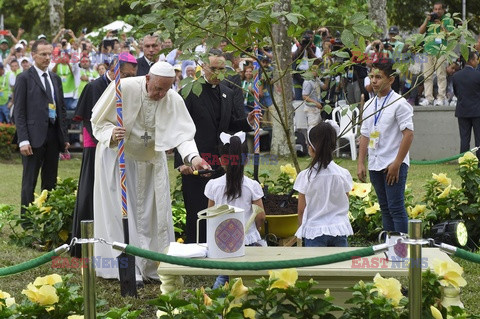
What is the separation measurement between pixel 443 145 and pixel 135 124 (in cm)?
1087

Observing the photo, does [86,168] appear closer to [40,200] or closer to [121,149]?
[121,149]

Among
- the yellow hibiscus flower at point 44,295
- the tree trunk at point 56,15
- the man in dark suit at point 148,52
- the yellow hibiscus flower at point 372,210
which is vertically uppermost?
the tree trunk at point 56,15

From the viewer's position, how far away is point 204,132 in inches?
353

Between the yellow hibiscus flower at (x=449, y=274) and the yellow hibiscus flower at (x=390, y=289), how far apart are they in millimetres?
277

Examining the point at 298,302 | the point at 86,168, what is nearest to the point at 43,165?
the point at 86,168

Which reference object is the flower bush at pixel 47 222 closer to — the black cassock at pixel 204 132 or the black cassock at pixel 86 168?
the black cassock at pixel 86 168

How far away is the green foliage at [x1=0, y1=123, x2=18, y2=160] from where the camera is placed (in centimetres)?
1899

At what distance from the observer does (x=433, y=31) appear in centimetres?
760

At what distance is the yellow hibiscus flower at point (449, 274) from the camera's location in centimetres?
512

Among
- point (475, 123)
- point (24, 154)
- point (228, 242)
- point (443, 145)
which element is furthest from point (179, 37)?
point (443, 145)

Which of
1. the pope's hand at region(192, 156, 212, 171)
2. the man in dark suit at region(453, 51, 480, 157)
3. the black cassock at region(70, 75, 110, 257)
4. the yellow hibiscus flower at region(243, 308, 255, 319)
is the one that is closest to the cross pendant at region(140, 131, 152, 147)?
the pope's hand at region(192, 156, 212, 171)

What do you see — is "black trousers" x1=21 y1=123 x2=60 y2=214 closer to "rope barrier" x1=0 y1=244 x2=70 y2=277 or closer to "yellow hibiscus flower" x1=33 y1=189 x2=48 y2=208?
"yellow hibiscus flower" x1=33 y1=189 x2=48 y2=208

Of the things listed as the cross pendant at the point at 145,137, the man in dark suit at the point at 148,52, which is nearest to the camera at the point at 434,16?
the man in dark suit at the point at 148,52

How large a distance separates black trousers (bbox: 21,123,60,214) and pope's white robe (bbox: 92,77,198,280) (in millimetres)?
2813
